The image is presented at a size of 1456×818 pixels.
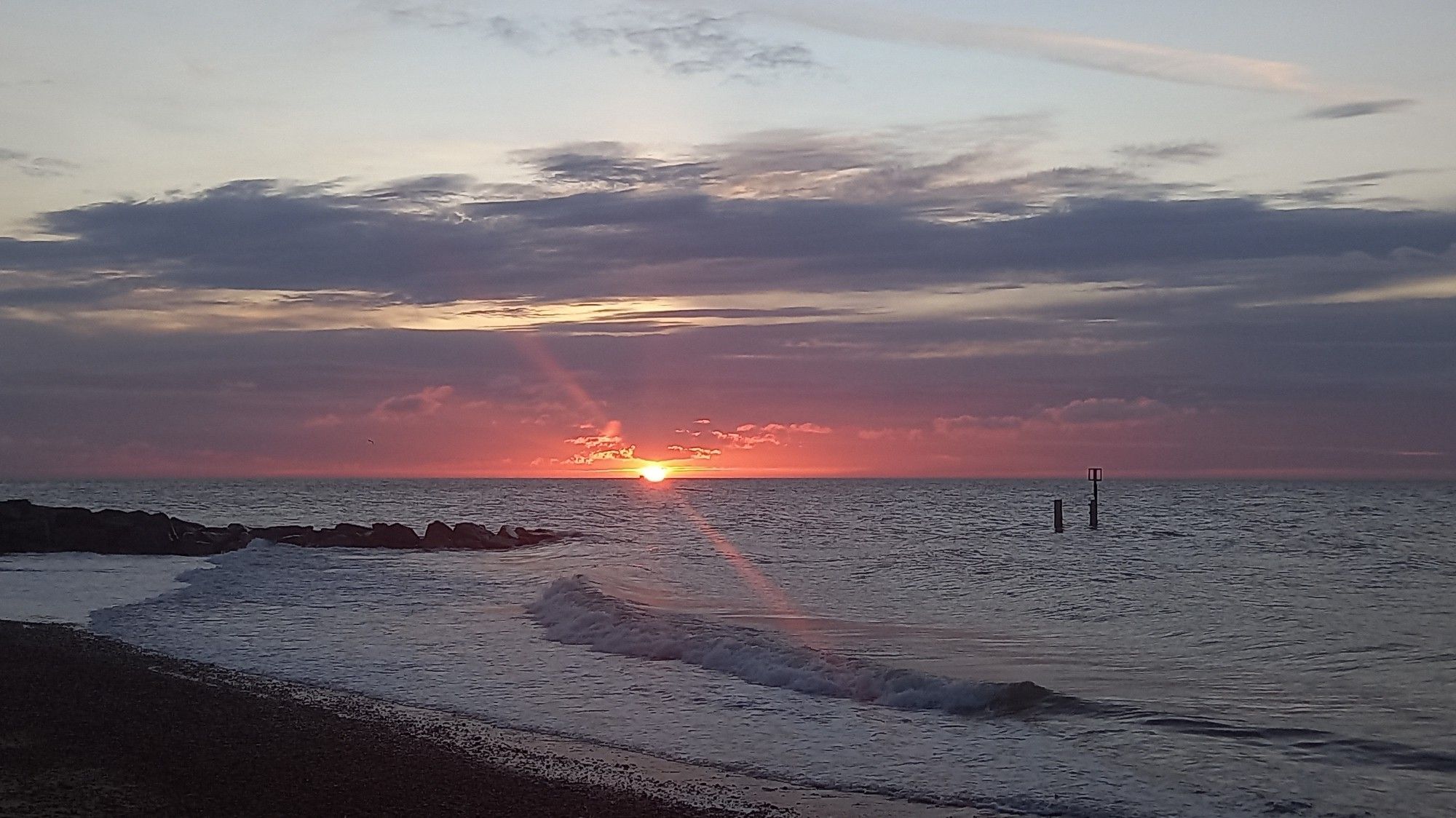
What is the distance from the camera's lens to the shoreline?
1002cm

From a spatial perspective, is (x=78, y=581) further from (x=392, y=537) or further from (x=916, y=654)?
(x=916, y=654)

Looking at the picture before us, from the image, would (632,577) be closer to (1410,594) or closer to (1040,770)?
(1410,594)

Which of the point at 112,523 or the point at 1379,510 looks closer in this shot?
the point at 112,523

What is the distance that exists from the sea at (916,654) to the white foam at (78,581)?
0.27 meters

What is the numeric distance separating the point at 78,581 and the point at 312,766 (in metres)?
25.4

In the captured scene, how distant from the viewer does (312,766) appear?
1134 cm

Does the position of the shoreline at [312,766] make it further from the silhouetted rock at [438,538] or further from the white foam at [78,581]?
the silhouetted rock at [438,538]

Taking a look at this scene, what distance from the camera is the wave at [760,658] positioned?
15.4 meters

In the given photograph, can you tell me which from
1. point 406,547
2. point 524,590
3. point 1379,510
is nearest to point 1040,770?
point 524,590

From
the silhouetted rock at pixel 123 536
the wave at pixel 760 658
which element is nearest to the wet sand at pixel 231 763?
the wave at pixel 760 658

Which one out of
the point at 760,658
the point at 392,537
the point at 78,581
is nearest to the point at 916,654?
the point at 760,658

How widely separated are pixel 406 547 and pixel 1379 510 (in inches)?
2650

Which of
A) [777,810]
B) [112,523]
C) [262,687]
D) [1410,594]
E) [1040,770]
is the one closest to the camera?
[777,810]

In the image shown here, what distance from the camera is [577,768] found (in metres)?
11.8
